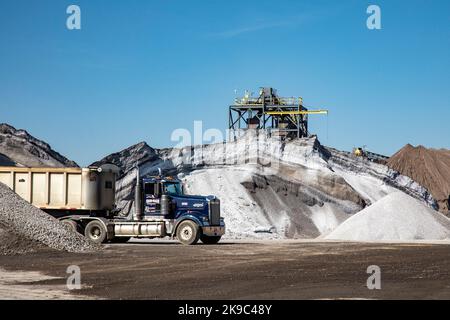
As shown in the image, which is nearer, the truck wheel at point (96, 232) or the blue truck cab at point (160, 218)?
the blue truck cab at point (160, 218)

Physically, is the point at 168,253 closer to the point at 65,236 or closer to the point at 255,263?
the point at 65,236

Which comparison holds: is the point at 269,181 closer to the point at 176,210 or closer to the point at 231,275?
the point at 176,210

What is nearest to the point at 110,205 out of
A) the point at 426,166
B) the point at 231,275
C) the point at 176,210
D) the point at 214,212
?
the point at 176,210

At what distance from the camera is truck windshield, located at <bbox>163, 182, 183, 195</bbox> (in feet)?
96.0

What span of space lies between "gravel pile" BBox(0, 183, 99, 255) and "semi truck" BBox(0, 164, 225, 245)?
4.58m

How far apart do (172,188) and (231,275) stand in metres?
14.0

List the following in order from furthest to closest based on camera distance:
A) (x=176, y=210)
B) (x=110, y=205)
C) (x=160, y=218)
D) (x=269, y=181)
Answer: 1. (x=269, y=181)
2. (x=110, y=205)
3. (x=176, y=210)
4. (x=160, y=218)

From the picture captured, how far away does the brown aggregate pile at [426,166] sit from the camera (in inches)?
3241

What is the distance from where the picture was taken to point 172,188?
96.5 feet
